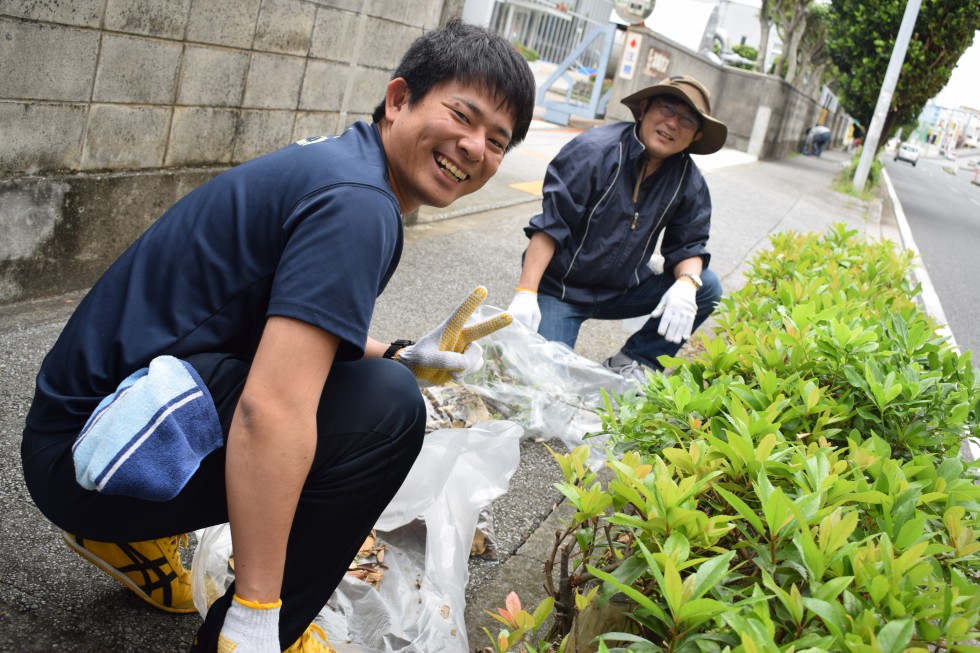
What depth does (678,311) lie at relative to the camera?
3.94 m

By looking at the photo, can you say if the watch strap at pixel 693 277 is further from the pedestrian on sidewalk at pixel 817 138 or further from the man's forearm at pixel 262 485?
the pedestrian on sidewalk at pixel 817 138

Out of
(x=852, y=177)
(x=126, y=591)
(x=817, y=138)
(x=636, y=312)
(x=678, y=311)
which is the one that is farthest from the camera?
(x=817, y=138)

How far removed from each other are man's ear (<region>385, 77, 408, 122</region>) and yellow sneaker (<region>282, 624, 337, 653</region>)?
Answer: 1140mm

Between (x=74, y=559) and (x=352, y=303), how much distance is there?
1222 millimetres

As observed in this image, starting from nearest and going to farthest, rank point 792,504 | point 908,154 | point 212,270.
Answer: point 792,504
point 212,270
point 908,154

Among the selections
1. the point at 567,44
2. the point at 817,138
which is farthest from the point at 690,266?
the point at 817,138

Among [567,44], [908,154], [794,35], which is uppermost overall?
[794,35]

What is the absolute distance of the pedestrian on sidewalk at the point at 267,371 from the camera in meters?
1.61

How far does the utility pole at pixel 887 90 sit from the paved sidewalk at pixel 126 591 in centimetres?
1179

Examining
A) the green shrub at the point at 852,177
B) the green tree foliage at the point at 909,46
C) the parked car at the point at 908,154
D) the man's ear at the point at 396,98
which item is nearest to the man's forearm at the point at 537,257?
the man's ear at the point at 396,98

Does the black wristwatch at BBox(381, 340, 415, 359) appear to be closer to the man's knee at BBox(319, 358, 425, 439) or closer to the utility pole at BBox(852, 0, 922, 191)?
the man's knee at BBox(319, 358, 425, 439)

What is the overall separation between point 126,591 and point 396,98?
1360 mm

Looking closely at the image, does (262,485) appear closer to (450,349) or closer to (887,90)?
(450,349)

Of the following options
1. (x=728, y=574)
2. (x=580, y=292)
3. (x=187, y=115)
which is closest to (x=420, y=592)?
(x=728, y=574)
